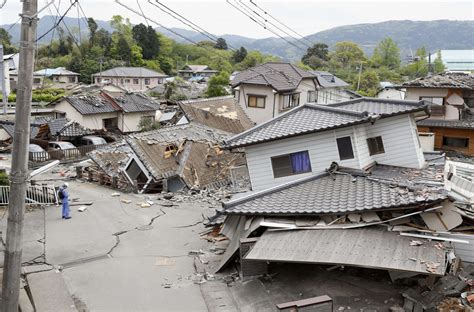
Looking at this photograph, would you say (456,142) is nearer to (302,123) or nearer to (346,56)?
(302,123)

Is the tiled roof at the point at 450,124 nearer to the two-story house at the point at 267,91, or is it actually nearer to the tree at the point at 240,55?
the two-story house at the point at 267,91

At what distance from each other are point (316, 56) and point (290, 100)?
52.3 metres

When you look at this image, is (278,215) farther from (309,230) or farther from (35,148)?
(35,148)

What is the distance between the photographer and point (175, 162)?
2312 centimetres

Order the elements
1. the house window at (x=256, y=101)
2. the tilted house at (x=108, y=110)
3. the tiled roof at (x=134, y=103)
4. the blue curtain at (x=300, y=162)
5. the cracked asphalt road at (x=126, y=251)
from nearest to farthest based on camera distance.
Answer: the cracked asphalt road at (x=126, y=251), the blue curtain at (x=300, y=162), the house window at (x=256, y=101), the tilted house at (x=108, y=110), the tiled roof at (x=134, y=103)

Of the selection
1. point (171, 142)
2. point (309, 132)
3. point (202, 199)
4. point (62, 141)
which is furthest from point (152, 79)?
point (309, 132)

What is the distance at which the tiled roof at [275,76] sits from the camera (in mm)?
35312

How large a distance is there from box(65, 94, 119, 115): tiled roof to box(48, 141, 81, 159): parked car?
4114 mm

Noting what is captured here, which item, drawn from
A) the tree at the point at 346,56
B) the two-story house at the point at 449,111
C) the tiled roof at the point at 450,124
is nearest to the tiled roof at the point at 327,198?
the tiled roof at the point at 450,124

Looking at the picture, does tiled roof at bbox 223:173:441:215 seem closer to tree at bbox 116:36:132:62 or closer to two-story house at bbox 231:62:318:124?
two-story house at bbox 231:62:318:124

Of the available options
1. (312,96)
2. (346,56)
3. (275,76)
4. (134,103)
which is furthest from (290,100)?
(346,56)

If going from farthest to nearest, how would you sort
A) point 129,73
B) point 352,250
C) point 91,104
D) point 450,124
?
1. point 129,73
2. point 91,104
3. point 450,124
4. point 352,250

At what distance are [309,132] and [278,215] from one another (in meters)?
3.24

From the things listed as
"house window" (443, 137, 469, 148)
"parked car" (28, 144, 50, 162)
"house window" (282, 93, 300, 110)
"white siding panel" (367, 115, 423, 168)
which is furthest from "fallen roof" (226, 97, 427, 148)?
"parked car" (28, 144, 50, 162)
